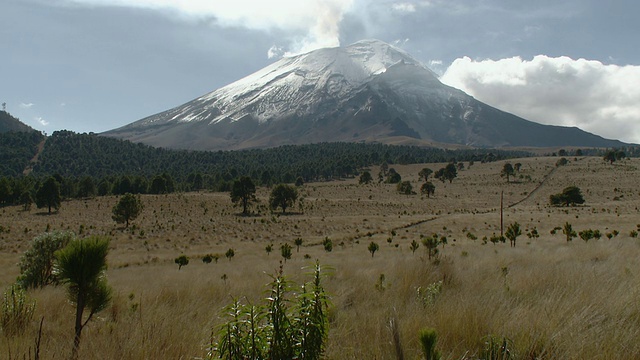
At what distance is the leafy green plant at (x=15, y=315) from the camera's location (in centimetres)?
409

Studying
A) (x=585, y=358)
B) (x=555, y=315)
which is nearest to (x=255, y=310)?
(x=585, y=358)

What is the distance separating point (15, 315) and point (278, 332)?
4061mm

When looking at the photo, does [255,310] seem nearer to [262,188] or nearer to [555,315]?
[555,315]

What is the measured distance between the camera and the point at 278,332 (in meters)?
2.12

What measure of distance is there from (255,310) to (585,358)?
2.22 meters

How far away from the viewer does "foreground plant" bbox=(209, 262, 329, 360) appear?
212 cm

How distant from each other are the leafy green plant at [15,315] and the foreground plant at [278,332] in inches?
129

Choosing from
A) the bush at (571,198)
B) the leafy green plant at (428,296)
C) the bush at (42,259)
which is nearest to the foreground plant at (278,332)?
the leafy green plant at (428,296)

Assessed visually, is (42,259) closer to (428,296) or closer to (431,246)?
(428,296)

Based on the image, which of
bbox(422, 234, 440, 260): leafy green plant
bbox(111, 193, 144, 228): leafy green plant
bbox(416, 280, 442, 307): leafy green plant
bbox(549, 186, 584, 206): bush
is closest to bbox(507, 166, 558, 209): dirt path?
bbox(549, 186, 584, 206): bush

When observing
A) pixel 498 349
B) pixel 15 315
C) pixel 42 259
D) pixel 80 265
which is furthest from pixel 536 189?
pixel 80 265

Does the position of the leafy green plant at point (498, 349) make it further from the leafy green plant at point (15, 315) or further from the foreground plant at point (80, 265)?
the leafy green plant at point (15, 315)

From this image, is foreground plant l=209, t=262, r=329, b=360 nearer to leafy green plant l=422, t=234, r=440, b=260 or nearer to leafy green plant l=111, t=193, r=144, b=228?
leafy green plant l=422, t=234, r=440, b=260

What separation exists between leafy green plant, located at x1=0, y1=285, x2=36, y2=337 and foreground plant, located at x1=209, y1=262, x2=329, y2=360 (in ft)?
10.7
